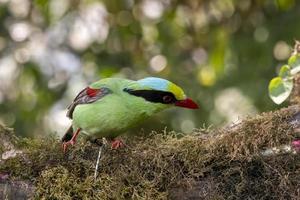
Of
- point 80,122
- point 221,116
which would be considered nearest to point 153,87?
point 80,122

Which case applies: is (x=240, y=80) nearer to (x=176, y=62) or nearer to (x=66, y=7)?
(x=176, y=62)

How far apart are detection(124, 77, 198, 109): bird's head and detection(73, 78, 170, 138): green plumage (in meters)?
0.02

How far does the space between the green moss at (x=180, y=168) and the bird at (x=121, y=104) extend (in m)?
0.18

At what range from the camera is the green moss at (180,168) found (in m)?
3.35

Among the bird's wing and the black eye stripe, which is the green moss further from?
the bird's wing

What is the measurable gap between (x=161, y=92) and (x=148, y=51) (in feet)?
14.3

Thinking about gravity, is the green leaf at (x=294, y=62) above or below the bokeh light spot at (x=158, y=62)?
below

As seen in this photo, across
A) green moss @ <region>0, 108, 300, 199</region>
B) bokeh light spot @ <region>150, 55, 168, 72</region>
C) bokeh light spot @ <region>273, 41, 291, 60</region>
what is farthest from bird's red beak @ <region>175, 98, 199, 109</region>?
bokeh light spot @ <region>150, 55, 168, 72</region>

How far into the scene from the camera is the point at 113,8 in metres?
7.30

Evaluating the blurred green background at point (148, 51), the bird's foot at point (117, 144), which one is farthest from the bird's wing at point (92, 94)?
the blurred green background at point (148, 51)

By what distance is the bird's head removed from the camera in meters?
3.73

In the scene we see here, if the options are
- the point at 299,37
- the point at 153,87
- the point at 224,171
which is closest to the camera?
the point at 224,171

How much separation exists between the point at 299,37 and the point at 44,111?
280cm

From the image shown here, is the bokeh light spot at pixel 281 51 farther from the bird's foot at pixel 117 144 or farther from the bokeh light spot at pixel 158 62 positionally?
the bird's foot at pixel 117 144
